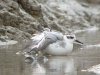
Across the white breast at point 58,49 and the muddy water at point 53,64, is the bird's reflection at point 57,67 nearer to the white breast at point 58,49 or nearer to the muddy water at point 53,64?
the muddy water at point 53,64

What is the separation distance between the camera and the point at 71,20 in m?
19.3

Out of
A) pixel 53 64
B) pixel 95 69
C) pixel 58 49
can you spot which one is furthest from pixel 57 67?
pixel 58 49

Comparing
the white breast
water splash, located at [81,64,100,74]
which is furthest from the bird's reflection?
water splash, located at [81,64,100,74]

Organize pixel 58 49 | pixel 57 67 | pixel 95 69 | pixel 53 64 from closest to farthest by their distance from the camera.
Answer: pixel 95 69, pixel 57 67, pixel 53 64, pixel 58 49

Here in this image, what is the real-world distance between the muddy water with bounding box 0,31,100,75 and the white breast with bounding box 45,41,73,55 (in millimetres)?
146

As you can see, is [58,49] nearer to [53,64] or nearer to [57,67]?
[53,64]

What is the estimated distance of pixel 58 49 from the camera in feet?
30.8

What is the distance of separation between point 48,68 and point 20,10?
6.54 meters

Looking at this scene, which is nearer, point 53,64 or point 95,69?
point 95,69

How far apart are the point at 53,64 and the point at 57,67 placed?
384 millimetres

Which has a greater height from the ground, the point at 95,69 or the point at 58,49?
the point at 95,69

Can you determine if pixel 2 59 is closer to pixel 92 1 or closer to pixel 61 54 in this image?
pixel 61 54

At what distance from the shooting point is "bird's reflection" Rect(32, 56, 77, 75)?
7.22 metres

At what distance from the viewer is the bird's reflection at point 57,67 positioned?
7223mm
